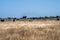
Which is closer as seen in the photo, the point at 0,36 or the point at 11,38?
the point at 11,38

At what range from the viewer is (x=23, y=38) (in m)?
16.9

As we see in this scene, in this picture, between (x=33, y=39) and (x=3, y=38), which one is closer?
(x=33, y=39)

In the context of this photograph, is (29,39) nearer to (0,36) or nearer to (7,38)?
(7,38)

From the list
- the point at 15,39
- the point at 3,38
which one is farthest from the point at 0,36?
the point at 15,39

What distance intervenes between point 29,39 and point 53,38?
8.63 feet

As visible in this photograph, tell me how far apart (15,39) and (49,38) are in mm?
3588

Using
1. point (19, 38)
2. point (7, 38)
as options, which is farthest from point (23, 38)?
point (7, 38)

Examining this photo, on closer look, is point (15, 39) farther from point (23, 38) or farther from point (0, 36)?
point (0, 36)

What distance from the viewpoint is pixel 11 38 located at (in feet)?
55.5

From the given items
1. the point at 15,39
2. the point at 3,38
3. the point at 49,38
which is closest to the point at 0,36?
the point at 3,38

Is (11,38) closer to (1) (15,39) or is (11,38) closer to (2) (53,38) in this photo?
(1) (15,39)

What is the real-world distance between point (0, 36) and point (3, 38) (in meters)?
0.98

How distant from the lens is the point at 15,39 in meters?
16.5

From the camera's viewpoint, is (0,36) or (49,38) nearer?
(49,38)
